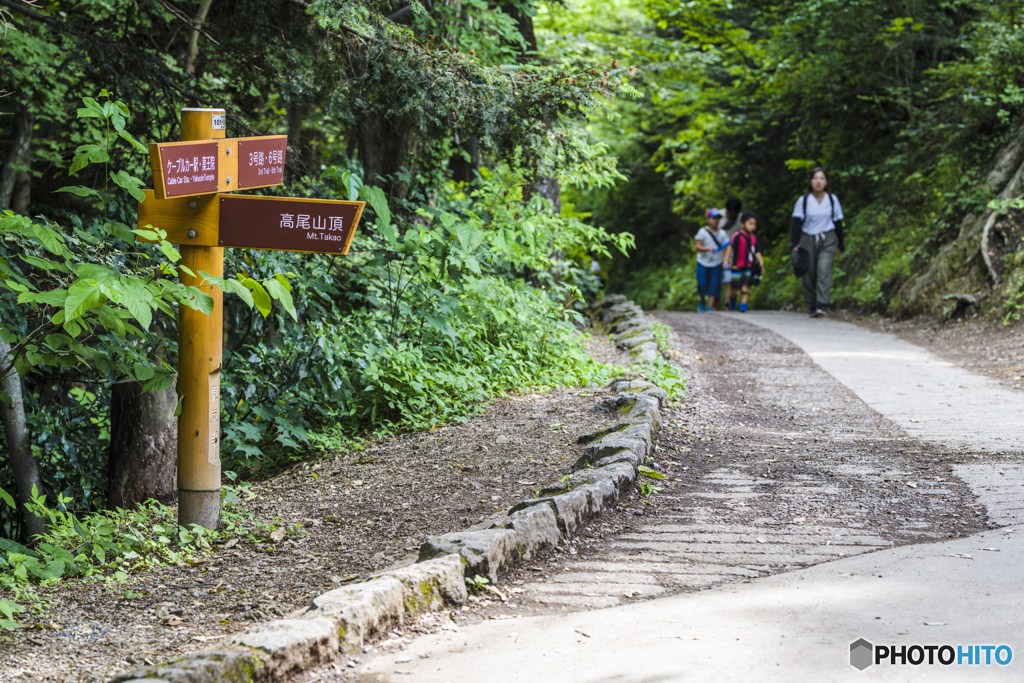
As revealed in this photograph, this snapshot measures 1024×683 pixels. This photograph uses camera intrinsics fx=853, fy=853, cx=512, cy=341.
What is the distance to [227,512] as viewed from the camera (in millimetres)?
4906

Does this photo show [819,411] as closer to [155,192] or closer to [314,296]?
[314,296]

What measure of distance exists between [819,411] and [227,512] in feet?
14.5

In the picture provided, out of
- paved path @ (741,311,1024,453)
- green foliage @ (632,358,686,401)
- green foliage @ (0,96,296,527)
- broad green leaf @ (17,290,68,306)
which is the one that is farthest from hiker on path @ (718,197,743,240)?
broad green leaf @ (17,290,68,306)

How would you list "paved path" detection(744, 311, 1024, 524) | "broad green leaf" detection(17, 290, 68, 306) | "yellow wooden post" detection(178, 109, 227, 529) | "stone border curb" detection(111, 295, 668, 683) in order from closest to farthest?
"stone border curb" detection(111, 295, 668, 683)
"broad green leaf" detection(17, 290, 68, 306)
"yellow wooden post" detection(178, 109, 227, 529)
"paved path" detection(744, 311, 1024, 524)

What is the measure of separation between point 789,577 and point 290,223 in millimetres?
2798

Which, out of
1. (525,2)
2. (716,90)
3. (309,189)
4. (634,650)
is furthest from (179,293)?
(716,90)

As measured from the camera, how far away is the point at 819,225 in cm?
1241

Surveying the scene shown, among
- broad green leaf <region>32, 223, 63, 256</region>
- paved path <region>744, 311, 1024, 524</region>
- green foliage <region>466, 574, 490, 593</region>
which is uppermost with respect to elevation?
broad green leaf <region>32, 223, 63, 256</region>

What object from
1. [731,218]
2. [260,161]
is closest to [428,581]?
[260,161]

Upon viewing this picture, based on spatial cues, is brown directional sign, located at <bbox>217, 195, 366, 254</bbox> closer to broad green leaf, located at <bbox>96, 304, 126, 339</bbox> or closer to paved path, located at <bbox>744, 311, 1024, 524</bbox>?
broad green leaf, located at <bbox>96, 304, 126, 339</bbox>

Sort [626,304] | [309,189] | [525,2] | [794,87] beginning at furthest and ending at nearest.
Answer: [794,87] → [626,304] → [525,2] → [309,189]

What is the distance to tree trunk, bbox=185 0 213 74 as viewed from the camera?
696cm

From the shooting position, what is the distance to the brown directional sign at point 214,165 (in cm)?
392

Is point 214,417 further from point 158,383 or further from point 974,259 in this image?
point 974,259
